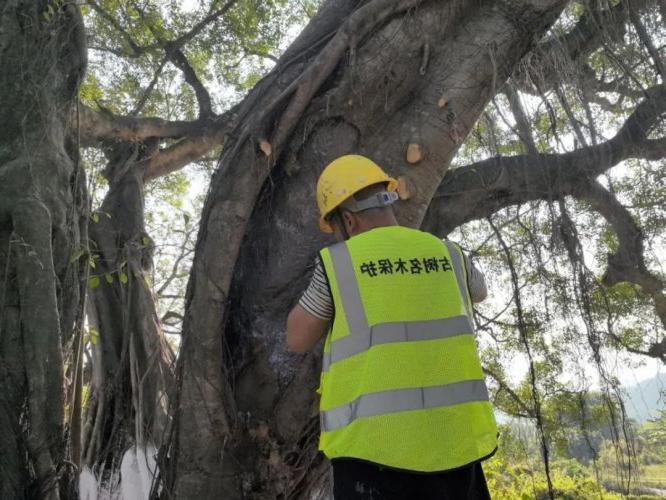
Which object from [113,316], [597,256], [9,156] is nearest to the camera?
[9,156]

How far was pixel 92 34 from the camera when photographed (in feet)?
19.8

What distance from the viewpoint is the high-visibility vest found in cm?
147

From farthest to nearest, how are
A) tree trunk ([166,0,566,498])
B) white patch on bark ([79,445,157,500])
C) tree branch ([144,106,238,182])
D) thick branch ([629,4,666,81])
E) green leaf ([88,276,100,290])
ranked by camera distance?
tree branch ([144,106,238,182]) < thick branch ([629,4,666,81]) < white patch on bark ([79,445,157,500]) < green leaf ([88,276,100,290]) < tree trunk ([166,0,566,498])

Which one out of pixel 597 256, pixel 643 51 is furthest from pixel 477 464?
pixel 597 256

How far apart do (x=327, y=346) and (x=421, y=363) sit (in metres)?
0.27

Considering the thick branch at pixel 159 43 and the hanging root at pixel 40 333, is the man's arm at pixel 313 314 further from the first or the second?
the thick branch at pixel 159 43

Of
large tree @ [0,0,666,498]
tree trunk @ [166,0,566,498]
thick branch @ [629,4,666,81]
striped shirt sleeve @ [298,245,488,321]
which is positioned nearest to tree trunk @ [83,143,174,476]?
large tree @ [0,0,666,498]

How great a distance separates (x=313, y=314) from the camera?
5.37ft

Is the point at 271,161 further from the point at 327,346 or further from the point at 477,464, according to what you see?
the point at 477,464

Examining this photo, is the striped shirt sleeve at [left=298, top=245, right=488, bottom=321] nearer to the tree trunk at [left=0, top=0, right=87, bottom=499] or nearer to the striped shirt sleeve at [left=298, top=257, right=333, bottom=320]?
the striped shirt sleeve at [left=298, top=257, right=333, bottom=320]

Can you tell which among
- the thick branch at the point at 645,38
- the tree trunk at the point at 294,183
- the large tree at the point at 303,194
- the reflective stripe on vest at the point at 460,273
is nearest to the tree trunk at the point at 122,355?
the large tree at the point at 303,194

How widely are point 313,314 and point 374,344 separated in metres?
0.21

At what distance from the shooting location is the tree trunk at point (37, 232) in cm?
228

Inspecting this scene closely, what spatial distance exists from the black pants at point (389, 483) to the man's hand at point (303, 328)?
34 cm
